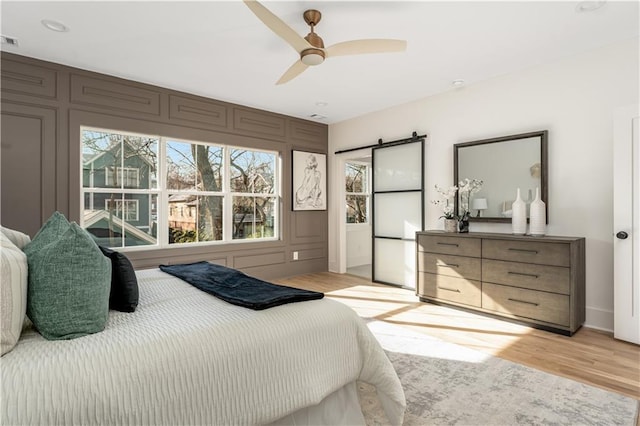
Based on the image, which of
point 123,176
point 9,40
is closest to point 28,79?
point 9,40

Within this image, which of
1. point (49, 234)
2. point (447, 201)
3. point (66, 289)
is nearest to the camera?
point (66, 289)

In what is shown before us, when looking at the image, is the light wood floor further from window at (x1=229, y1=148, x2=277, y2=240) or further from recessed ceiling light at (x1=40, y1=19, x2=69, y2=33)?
recessed ceiling light at (x1=40, y1=19, x2=69, y2=33)

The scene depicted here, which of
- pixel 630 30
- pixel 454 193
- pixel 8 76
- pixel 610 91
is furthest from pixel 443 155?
pixel 8 76

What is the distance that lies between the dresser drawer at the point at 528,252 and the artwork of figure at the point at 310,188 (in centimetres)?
284

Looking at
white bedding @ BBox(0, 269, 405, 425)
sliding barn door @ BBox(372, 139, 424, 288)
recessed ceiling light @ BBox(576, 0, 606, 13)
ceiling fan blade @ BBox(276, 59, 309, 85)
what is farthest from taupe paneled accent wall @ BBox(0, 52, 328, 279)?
recessed ceiling light @ BBox(576, 0, 606, 13)

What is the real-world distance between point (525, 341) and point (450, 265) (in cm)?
104

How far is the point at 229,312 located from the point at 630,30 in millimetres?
3760

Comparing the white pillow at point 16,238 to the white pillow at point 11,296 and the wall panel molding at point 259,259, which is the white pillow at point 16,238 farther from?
the wall panel molding at point 259,259

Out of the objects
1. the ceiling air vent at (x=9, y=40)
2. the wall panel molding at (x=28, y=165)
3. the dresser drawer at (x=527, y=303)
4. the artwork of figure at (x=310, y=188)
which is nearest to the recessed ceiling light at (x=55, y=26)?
the ceiling air vent at (x=9, y=40)

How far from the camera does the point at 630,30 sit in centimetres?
274

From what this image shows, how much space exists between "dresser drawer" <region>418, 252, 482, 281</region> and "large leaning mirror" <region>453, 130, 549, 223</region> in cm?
60

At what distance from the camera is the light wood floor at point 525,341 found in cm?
217

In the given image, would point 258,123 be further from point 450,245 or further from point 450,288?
point 450,288

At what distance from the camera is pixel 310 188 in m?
5.48
